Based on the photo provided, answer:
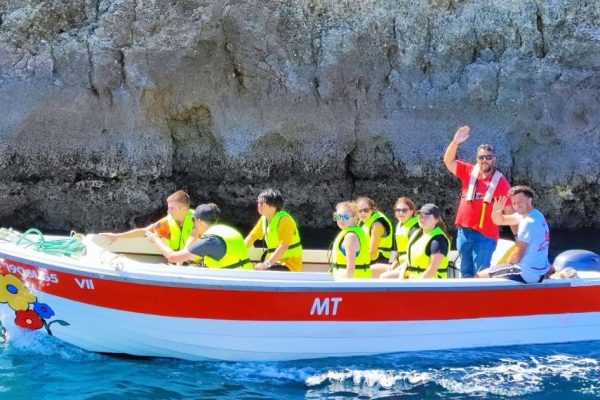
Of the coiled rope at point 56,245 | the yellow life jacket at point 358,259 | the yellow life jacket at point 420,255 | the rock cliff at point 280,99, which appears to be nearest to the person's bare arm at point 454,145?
the yellow life jacket at point 420,255

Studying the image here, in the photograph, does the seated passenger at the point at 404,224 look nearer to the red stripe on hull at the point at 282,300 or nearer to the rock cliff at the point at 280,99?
the red stripe on hull at the point at 282,300

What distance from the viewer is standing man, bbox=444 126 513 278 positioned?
6625mm

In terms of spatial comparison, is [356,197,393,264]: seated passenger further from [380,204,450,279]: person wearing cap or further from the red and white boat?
the red and white boat

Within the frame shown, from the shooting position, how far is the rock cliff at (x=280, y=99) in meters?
11.8

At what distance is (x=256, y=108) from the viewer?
12320 millimetres

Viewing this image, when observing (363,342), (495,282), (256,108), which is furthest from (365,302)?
(256,108)

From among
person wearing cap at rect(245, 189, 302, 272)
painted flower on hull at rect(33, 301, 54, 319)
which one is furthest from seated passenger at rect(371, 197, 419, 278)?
painted flower on hull at rect(33, 301, 54, 319)

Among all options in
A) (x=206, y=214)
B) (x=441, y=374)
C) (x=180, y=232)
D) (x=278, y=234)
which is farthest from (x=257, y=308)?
(x=441, y=374)

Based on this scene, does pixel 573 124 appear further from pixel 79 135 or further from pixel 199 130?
pixel 79 135

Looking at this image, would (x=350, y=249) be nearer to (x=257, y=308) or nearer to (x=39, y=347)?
(x=257, y=308)

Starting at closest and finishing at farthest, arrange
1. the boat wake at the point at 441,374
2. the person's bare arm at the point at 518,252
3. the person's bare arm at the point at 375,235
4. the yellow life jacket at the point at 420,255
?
1. the boat wake at the point at 441,374
2. the person's bare arm at the point at 518,252
3. the yellow life jacket at the point at 420,255
4. the person's bare arm at the point at 375,235

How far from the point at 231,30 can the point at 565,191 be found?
243 inches

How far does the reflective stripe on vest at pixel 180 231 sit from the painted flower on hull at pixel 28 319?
134 centimetres

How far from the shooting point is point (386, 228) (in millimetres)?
7309
